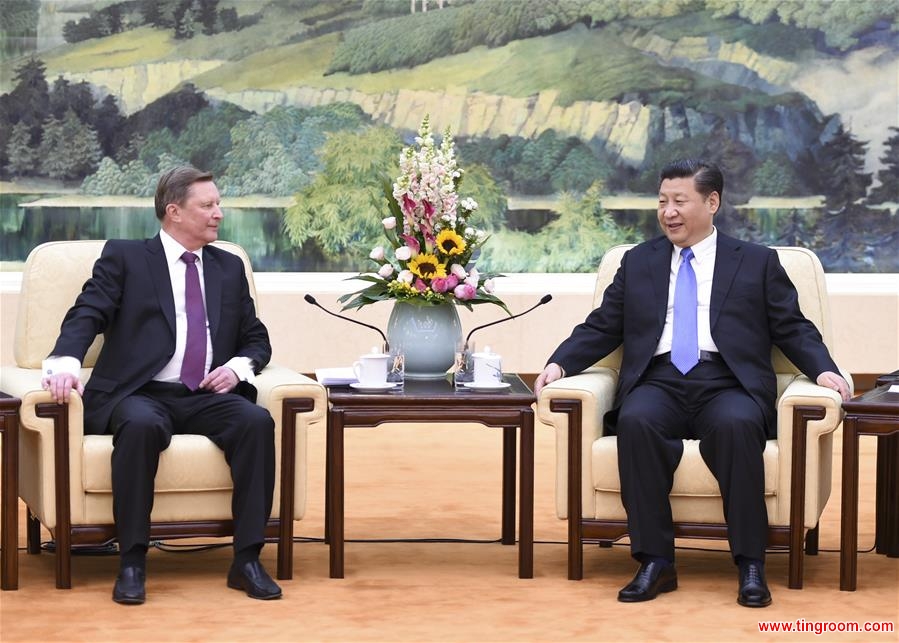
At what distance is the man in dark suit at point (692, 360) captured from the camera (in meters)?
3.62

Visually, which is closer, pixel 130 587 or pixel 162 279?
pixel 130 587

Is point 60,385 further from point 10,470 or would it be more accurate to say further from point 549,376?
point 549,376

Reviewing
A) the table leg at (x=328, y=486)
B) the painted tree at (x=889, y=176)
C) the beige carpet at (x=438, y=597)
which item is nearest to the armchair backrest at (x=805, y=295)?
the beige carpet at (x=438, y=597)

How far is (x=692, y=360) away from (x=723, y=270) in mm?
286

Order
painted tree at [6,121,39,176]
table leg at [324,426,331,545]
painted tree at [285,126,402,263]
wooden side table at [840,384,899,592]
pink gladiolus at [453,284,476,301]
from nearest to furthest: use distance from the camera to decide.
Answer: wooden side table at [840,384,899,592] → table leg at [324,426,331,545] → pink gladiolus at [453,284,476,301] → painted tree at [6,121,39,176] → painted tree at [285,126,402,263]

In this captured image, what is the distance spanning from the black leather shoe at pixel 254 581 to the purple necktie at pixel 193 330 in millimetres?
550

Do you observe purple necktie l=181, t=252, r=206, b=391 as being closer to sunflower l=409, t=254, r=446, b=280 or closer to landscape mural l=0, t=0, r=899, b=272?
sunflower l=409, t=254, r=446, b=280

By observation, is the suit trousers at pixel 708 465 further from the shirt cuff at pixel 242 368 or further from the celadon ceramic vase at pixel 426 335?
the shirt cuff at pixel 242 368

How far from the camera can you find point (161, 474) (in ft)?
12.0

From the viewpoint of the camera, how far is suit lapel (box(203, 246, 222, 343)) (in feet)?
13.1

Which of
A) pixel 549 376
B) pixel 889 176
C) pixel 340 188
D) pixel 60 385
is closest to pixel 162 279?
pixel 60 385

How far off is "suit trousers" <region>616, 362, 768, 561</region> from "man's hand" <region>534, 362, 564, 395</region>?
28 centimetres

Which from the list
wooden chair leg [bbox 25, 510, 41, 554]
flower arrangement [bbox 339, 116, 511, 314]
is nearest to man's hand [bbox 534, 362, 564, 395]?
flower arrangement [bbox 339, 116, 511, 314]

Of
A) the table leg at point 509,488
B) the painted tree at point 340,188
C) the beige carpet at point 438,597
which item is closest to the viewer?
the beige carpet at point 438,597
